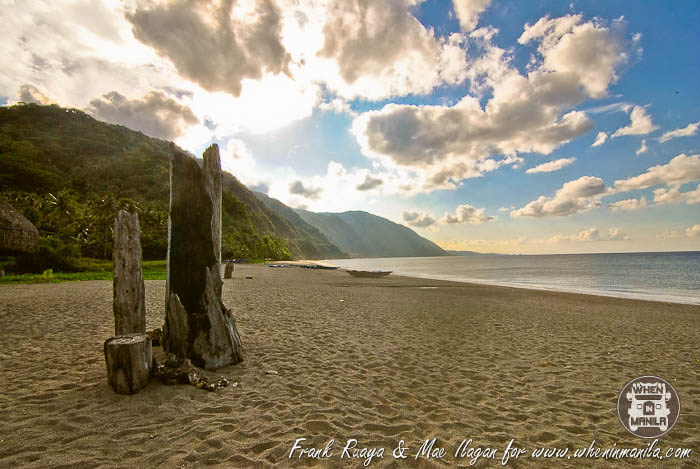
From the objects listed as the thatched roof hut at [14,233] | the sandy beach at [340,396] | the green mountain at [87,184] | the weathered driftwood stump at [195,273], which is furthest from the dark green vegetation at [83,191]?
the weathered driftwood stump at [195,273]

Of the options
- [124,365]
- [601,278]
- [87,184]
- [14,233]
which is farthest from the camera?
[87,184]

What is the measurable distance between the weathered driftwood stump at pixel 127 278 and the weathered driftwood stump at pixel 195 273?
0.54 metres

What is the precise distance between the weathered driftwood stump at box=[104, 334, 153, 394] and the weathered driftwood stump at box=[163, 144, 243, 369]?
1.06 meters

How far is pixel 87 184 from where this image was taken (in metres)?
74.8

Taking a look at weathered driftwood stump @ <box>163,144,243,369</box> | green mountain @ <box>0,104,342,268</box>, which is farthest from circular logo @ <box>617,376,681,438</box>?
green mountain @ <box>0,104,342,268</box>

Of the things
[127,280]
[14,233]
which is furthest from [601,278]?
[14,233]

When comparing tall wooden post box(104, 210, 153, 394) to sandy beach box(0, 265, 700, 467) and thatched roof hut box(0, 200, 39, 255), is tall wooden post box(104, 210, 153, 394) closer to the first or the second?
sandy beach box(0, 265, 700, 467)

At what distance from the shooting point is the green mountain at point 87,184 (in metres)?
41.6

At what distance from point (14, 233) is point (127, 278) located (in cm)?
2296

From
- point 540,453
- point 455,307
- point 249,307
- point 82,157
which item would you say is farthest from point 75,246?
point 82,157

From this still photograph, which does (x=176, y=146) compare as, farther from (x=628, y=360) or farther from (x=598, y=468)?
(x=628, y=360)

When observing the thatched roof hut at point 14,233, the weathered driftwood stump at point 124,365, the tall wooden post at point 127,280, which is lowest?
the weathered driftwood stump at point 124,365

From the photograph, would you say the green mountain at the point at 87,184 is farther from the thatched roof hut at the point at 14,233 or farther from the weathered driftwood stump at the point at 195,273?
the weathered driftwood stump at the point at 195,273

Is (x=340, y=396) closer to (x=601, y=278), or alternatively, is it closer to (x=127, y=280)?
(x=127, y=280)
